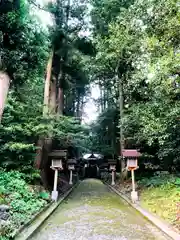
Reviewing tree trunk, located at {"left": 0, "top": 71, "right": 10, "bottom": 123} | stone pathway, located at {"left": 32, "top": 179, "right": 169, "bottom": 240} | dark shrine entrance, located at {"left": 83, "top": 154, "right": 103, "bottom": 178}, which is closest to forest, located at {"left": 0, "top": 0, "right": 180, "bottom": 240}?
tree trunk, located at {"left": 0, "top": 71, "right": 10, "bottom": 123}

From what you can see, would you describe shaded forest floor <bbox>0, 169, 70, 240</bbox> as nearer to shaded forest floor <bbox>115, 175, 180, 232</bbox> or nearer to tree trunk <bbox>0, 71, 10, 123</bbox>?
tree trunk <bbox>0, 71, 10, 123</bbox>

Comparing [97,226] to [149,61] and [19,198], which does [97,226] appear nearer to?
[19,198]

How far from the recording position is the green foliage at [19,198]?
6.94 m

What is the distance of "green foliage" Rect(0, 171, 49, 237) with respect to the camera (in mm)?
6941

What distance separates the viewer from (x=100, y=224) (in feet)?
24.4

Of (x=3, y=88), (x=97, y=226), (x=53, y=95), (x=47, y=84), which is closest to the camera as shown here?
(x=97, y=226)

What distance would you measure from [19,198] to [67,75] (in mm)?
10895

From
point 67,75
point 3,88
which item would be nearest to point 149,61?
point 3,88

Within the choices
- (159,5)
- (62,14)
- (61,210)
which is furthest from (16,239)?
(62,14)

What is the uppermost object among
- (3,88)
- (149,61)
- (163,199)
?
(149,61)

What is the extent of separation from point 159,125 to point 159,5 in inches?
181

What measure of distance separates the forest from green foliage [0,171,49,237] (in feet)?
0.11

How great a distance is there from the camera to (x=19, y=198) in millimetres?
8500

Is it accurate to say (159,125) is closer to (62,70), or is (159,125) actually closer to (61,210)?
(61,210)
